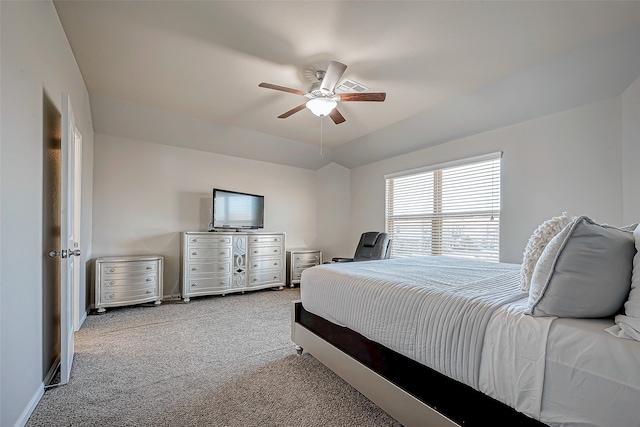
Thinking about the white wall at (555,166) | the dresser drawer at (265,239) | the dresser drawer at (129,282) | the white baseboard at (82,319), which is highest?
the white wall at (555,166)

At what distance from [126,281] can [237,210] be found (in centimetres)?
182

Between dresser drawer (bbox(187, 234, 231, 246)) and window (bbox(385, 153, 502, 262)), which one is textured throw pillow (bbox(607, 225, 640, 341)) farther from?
dresser drawer (bbox(187, 234, 231, 246))

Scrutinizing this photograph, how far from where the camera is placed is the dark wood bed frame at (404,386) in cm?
118

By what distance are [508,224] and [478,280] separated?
214cm

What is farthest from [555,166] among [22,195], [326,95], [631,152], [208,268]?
[208,268]

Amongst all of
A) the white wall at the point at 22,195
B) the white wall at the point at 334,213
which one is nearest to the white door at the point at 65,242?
the white wall at the point at 22,195

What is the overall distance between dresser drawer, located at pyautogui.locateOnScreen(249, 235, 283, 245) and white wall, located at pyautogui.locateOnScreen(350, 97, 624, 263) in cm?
282

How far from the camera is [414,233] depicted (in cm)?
472

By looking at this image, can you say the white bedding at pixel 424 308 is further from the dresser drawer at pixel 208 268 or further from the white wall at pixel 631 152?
the dresser drawer at pixel 208 268

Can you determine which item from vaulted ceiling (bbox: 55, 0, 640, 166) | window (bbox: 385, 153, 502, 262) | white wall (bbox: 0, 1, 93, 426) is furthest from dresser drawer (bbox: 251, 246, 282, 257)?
white wall (bbox: 0, 1, 93, 426)

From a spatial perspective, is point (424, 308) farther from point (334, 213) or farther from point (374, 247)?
→ point (334, 213)

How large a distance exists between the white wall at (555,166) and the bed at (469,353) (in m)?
1.60

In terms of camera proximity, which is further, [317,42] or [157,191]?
[157,191]

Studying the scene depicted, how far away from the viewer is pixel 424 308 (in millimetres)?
1418
